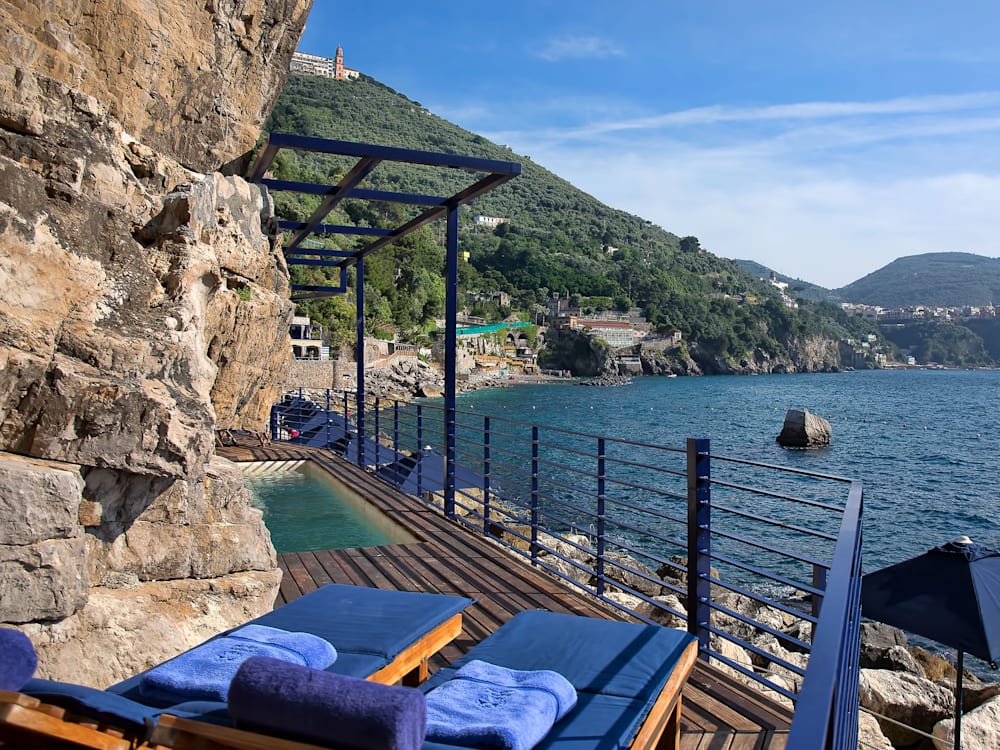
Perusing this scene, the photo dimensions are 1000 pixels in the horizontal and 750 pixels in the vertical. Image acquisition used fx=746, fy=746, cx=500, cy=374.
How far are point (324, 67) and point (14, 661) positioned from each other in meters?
145

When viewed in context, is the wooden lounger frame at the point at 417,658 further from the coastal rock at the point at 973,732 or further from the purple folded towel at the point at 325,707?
the coastal rock at the point at 973,732

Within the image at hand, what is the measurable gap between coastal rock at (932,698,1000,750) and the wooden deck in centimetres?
324

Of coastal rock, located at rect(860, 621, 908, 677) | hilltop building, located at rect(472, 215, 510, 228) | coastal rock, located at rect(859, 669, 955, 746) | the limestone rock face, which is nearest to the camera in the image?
the limestone rock face

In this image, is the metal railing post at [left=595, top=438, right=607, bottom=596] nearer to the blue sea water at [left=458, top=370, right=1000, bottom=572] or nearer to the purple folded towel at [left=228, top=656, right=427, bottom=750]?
the purple folded towel at [left=228, top=656, right=427, bottom=750]

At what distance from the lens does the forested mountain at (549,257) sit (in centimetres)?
10662

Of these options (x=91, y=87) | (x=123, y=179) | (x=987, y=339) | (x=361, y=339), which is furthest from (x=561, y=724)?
(x=987, y=339)

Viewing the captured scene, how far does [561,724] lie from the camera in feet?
6.74

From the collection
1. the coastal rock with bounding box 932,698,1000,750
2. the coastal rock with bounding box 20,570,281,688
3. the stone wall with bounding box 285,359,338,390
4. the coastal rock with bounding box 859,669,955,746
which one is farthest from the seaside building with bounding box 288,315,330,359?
the coastal rock with bounding box 20,570,281,688

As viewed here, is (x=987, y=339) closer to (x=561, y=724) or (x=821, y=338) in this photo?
(x=821, y=338)

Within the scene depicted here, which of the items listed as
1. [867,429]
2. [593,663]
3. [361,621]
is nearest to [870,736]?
[593,663]

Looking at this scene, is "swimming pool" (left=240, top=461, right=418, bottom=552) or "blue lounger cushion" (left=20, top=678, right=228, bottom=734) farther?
"swimming pool" (left=240, top=461, right=418, bottom=552)

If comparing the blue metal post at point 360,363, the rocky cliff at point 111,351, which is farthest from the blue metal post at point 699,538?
the blue metal post at point 360,363

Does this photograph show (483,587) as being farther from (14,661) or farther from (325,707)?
(14,661)

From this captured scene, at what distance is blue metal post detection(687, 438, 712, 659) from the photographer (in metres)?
3.49
